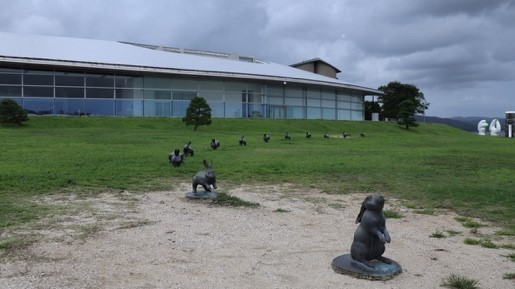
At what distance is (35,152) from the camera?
15578 millimetres

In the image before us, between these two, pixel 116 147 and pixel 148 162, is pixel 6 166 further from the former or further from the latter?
pixel 116 147

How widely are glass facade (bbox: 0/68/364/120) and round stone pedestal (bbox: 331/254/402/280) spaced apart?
115 ft

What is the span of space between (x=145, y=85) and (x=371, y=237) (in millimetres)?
37154

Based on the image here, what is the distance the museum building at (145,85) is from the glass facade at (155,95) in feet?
0.19

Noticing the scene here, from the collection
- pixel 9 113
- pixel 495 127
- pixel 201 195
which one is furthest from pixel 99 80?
pixel 495 127

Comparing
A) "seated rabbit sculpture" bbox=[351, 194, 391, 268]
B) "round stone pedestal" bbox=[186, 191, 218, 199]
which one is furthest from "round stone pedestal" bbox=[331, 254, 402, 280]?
"round stone pedestal" bbox=[186, 191, 218, 199]

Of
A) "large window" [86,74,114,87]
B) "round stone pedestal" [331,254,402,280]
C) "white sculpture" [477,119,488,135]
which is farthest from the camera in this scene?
"white sculpture" [477,119,488,135]

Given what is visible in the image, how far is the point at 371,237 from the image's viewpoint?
5.03 m

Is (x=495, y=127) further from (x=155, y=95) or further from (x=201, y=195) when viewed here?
(x=201, y=195)

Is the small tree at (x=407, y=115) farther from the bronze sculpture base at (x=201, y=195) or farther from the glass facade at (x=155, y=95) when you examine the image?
the bronze sculpture base at (x=201, y=195)

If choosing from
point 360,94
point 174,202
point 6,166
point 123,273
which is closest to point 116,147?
point 6,166

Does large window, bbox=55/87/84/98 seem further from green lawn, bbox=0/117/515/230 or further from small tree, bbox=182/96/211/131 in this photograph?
green lawn, bbox=0/117/515/230

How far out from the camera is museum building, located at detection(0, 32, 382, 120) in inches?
1403

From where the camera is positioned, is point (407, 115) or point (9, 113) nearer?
point (9, 113)
